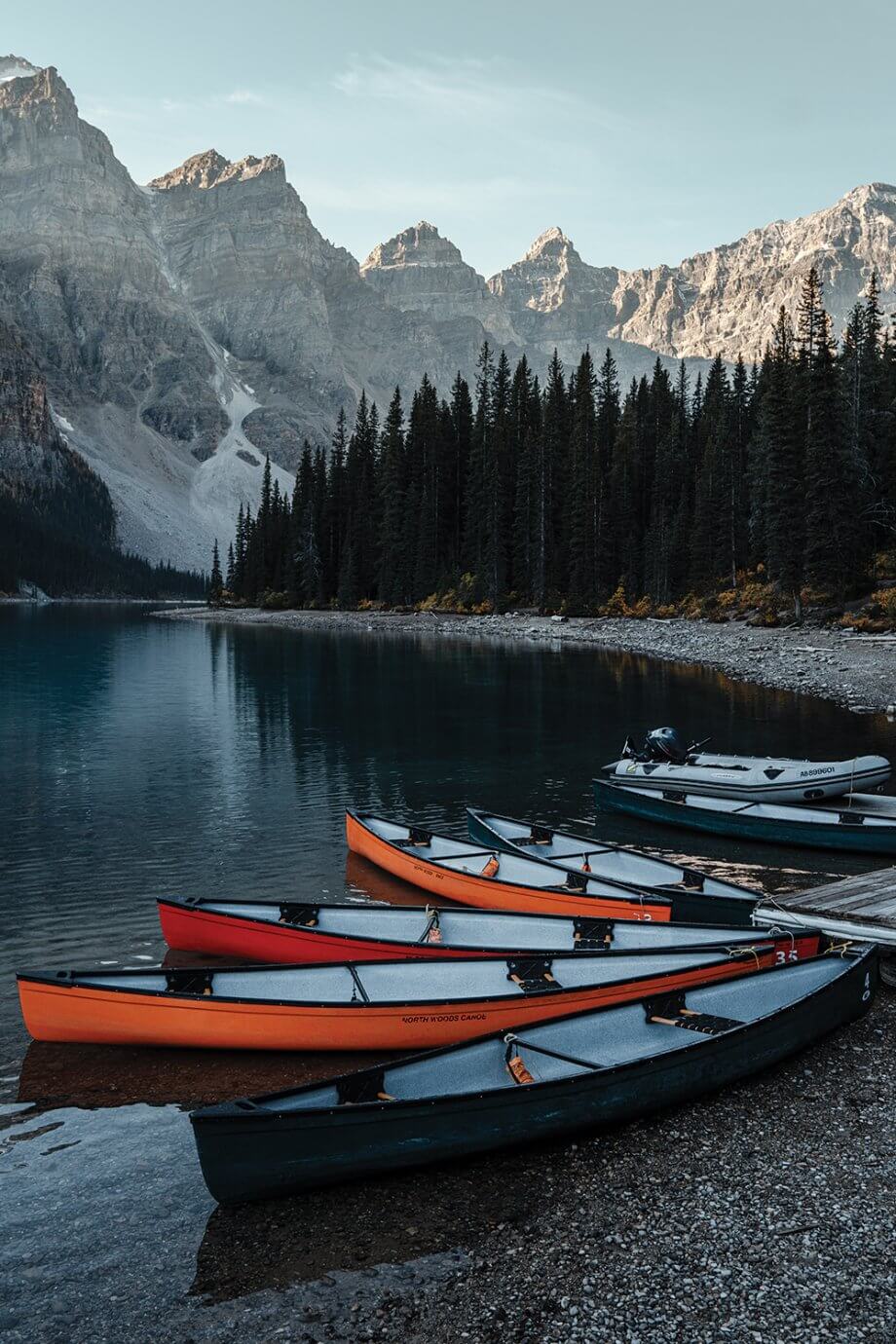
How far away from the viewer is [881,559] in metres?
56.2

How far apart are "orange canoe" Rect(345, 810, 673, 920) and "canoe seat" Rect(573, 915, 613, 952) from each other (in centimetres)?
65

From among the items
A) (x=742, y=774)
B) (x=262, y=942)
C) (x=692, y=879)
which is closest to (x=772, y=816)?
(x=742, y=774)

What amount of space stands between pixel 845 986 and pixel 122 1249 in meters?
8.25

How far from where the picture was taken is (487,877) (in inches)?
626

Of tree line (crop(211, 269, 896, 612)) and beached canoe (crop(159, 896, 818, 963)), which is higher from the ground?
tree line (crop(211, 269, 896, 612))

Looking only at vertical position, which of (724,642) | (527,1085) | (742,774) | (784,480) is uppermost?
(784,480)

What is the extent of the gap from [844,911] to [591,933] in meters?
4.16

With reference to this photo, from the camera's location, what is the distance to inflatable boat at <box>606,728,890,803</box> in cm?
2225

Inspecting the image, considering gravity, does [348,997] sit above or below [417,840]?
below

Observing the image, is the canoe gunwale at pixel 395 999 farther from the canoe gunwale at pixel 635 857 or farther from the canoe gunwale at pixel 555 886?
the canoe gunwale at pixel 635 857

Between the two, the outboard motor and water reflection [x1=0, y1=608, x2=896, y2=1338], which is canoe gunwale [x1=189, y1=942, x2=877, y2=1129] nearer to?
water reflection [x1=0, y1=608, x2=896, y2=1338]

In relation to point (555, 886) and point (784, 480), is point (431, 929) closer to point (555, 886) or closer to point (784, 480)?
point (555, 886)

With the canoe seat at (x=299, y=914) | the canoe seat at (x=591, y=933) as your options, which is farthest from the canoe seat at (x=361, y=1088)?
the canoe seat at (x=299, y=914)

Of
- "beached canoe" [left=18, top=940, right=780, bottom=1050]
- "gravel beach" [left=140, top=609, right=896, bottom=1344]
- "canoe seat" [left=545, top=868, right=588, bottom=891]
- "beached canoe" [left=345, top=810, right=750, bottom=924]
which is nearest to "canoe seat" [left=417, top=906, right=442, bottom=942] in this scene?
"beached canoe" [left=345, top=810, right=750, bottom=924]
